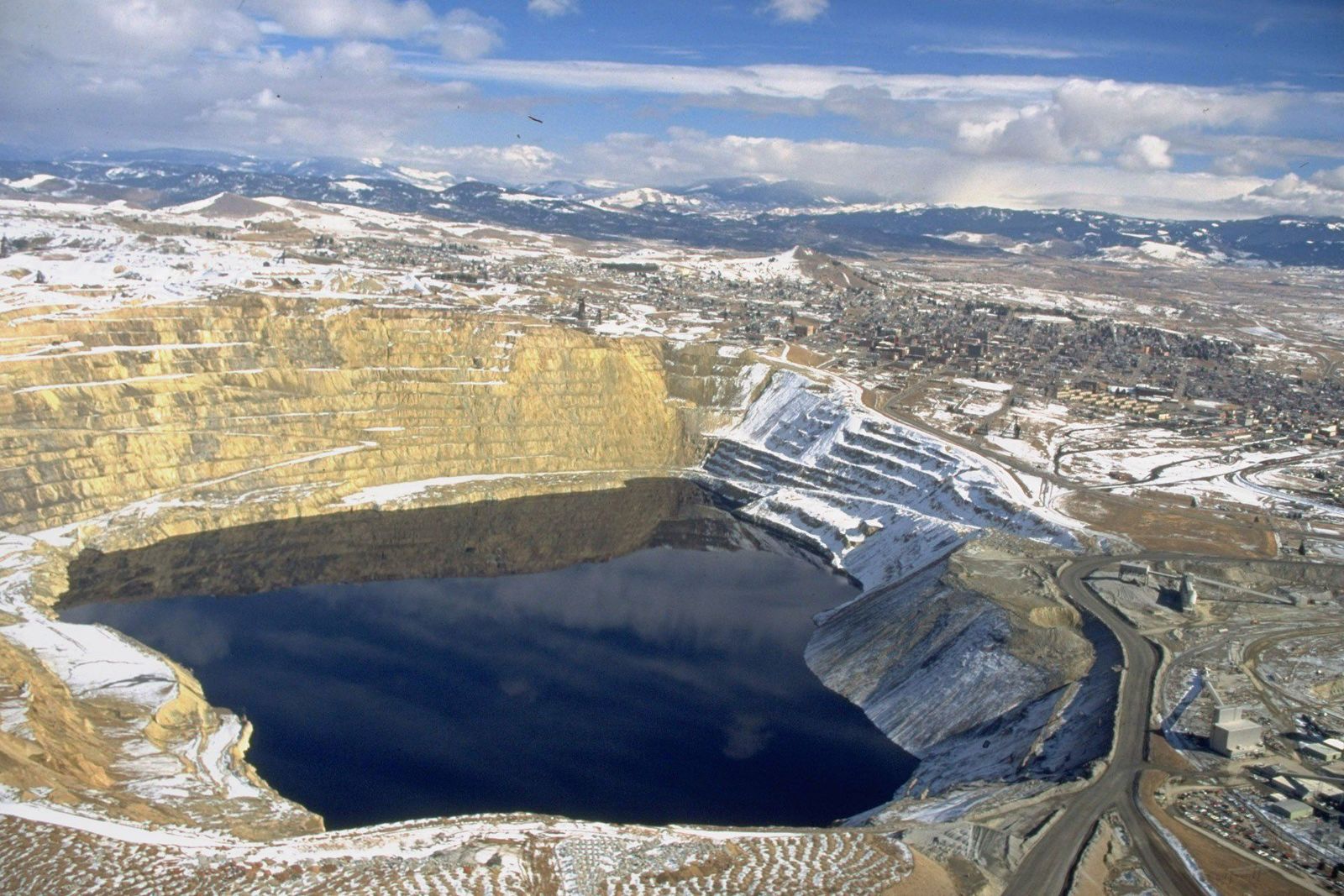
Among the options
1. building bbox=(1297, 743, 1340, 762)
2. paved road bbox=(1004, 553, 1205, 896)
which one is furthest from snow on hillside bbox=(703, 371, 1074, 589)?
building bbox=(1297, 743, 1340, 762)

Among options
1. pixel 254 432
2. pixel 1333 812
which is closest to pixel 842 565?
pixel 1333 812

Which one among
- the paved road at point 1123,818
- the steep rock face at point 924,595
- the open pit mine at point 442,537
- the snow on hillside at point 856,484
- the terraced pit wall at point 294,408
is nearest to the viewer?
the paved road at point 1123,818

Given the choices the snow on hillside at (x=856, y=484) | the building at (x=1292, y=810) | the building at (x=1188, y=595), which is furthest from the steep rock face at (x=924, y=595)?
the building at (x=1292, y=810)

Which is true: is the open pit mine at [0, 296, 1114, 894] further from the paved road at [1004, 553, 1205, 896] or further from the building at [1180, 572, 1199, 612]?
the building at [1180, 572, 1199, 612]

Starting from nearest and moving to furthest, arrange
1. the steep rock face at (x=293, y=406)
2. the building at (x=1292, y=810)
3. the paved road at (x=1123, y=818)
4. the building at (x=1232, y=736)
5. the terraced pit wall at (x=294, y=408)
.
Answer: the paved road at (x=1123, y=818) → the building at (x=1292, y=810) → the building at (x=1232, y=736) → the terraced pit wall at (x=294, y=408) → the steep rock face at (x=293, y=406)

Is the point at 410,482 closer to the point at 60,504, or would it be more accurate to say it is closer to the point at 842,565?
the point at 60,504

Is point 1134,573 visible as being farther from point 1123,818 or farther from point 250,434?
point 250,434

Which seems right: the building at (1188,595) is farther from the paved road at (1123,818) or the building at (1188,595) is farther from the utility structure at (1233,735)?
the utility structure at (1233,735)

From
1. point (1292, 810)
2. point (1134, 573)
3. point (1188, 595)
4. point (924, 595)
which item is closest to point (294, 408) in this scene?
point (924, 595)
